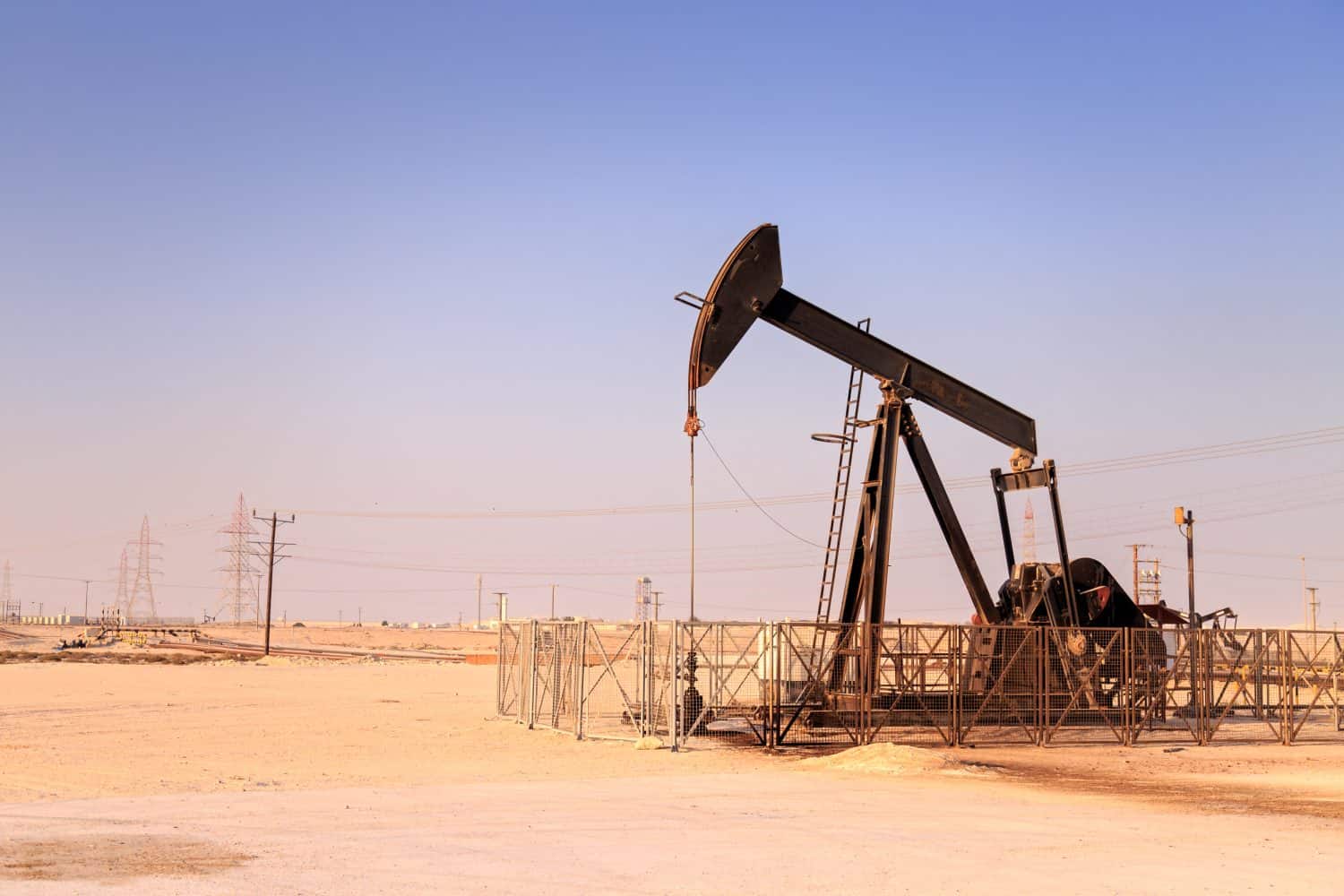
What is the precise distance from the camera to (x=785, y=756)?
20812 mm

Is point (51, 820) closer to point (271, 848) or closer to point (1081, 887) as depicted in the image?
point (271, 848)

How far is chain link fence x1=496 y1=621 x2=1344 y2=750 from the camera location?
21.8 m

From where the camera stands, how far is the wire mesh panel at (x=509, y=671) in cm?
2608

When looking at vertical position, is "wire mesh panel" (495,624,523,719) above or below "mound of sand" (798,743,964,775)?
above

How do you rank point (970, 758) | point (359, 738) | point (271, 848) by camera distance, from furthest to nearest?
point (359, 738) < point (970, 758) < point (271, 848)

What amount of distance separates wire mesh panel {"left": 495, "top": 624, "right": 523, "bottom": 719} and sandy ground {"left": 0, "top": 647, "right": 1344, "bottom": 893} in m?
1.73

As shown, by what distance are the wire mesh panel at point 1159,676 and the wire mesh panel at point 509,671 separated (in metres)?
12.0

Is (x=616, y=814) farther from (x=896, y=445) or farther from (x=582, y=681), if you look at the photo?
(x=896, y=445)

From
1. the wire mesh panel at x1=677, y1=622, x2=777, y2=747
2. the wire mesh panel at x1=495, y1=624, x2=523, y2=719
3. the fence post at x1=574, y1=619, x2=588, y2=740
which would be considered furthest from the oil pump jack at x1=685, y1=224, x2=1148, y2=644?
the wire mesh panel at x1=495, y1=624, x2=523, y2=719

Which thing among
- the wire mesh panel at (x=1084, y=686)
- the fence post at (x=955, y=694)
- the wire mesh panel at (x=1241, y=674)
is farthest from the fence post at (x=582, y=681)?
the wire mesh panel at (x=1241, y=674)

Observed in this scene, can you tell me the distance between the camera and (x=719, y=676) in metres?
21.7

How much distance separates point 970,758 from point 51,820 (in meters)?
13.8

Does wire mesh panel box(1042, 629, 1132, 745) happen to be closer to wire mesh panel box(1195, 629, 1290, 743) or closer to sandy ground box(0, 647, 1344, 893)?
sandy ground box(0, 647, 1344, 893)

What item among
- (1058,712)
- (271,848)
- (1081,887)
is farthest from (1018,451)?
(271,848)
